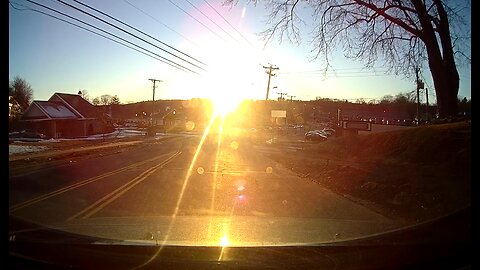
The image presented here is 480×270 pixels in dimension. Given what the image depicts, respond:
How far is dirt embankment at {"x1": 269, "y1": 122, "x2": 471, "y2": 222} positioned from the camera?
35.7ft

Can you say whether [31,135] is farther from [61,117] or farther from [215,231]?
[215,231]

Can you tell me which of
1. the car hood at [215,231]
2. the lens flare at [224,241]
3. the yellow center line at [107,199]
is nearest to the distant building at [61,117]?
the yellow center line at [107,199]

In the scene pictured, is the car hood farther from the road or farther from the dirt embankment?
the dirt embankment

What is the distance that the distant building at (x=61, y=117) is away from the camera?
24109mm

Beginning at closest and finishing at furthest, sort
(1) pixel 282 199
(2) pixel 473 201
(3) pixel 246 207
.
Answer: (2) pixel 473 201, (3) pixel 246 207, (1) pixel 282 199

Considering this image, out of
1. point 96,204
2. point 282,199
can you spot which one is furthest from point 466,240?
point 96,204

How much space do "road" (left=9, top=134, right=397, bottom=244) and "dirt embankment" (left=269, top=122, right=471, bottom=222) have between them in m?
0.91

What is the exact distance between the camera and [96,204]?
34.3 ft

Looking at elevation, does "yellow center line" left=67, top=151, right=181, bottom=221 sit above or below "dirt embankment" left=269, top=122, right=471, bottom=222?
below

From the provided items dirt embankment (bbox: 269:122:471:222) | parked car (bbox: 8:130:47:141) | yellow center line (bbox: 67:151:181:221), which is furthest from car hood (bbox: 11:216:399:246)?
parked car (bbox: 8:130:47:141)

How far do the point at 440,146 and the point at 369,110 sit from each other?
116 meters

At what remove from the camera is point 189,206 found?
10320mm

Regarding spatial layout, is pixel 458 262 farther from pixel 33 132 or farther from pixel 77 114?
pixel 77 114

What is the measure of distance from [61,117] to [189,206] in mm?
22668
